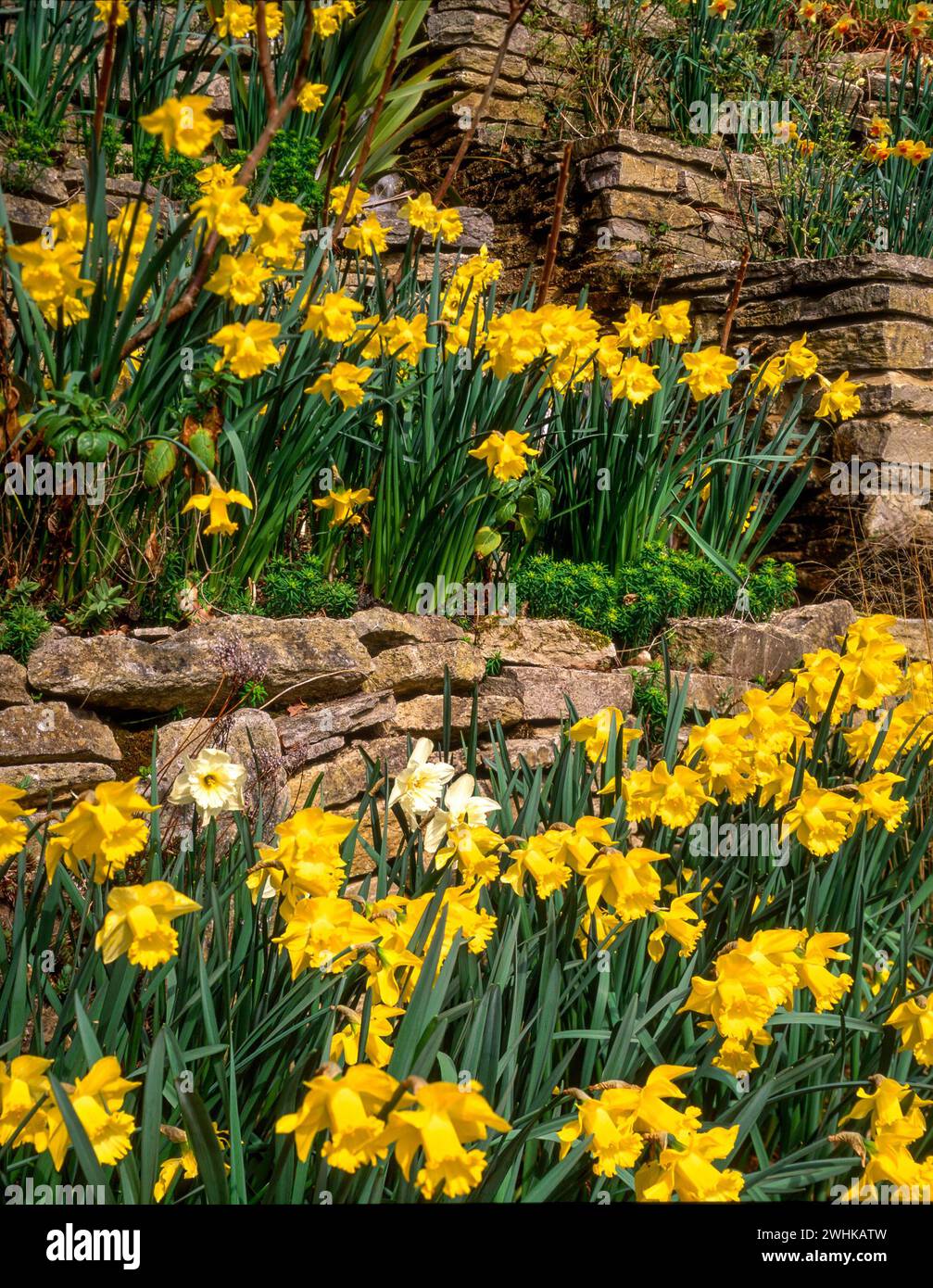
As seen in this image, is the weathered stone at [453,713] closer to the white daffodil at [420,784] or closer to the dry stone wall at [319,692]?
the dry stone wall at [319,692]

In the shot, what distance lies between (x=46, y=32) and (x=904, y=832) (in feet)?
12.4

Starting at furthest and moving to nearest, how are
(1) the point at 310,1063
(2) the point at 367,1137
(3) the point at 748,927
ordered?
1. (3) the point at 748,927
2. (1) the point at 310,1063
3. (2) the point at 367,1137

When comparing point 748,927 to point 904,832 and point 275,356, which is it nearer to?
point 904,832

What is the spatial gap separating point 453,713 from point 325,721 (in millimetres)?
458

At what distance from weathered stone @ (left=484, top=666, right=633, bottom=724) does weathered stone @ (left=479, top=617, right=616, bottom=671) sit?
0.06 metres

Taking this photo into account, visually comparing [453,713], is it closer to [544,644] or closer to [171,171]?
[544,644]

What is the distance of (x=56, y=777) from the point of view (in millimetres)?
2398

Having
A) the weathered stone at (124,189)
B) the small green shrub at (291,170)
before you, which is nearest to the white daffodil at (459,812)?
the weathered stone at (124,189)

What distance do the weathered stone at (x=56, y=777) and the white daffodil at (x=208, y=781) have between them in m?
0.60

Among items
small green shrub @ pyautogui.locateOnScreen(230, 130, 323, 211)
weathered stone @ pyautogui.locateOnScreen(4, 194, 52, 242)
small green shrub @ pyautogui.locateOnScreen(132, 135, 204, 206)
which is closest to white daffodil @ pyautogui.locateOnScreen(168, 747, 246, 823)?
weathered stone @ pyautogui.locateOnScreen(4, 194, 52, 242)

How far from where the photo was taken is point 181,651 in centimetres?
259

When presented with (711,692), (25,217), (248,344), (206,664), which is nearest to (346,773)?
(206,664)

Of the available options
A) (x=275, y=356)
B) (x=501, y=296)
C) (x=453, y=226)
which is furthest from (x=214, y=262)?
(x=501, y=296)

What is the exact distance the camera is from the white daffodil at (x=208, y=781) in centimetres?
182
